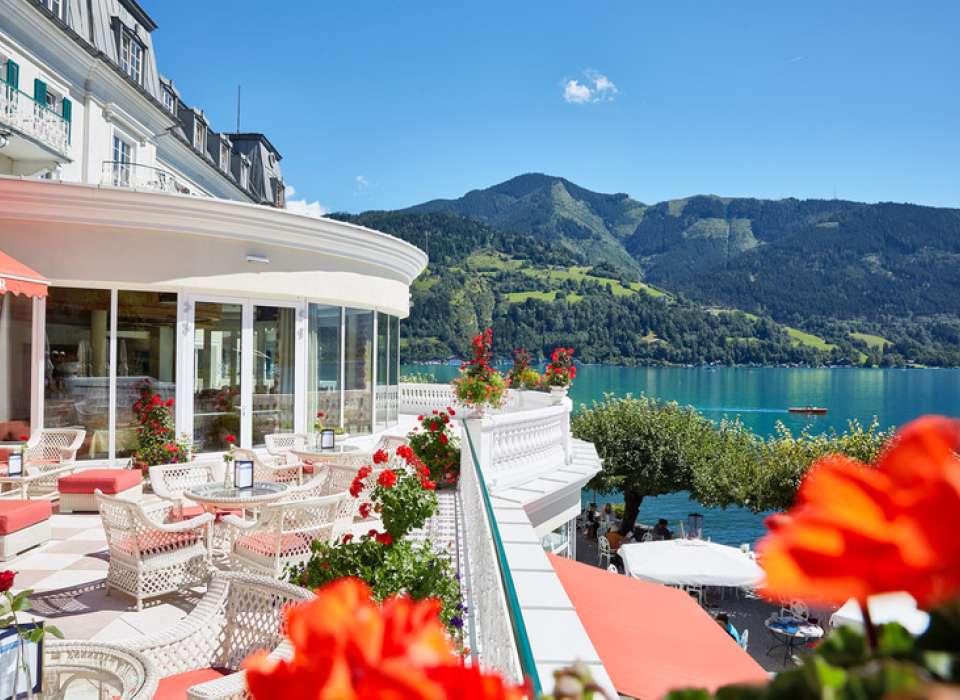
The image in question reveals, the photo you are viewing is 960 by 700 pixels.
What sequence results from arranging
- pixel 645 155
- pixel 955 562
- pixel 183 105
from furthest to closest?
pixel 645 155
pixel 183 105
pixel 955 562

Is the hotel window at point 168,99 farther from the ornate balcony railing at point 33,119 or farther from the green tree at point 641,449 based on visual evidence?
the green tree at point 641,449

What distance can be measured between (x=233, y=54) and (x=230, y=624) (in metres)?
28.2

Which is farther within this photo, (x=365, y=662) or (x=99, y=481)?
(x=99, y=481)

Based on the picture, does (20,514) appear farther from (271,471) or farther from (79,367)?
(79,367)

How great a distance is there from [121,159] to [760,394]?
10444cm

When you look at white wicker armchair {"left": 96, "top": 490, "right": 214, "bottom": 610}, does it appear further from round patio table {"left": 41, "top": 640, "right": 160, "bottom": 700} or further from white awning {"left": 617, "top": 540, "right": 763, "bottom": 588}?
white awning {"left": 617, "top": 540, "right": 763, "bottom": 588}

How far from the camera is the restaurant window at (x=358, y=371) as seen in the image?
1423cm

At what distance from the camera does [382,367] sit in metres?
15.8

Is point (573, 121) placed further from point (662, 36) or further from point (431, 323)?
point (662, 36)

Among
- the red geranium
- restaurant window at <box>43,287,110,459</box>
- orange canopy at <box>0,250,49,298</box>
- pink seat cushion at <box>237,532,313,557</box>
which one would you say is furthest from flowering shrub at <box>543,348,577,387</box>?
the red geranium

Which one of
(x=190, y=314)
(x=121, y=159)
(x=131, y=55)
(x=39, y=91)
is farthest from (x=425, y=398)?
(x=131, y=55)

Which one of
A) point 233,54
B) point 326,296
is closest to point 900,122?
point 233,54

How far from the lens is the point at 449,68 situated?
5506cm

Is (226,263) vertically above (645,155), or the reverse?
(645,155)
